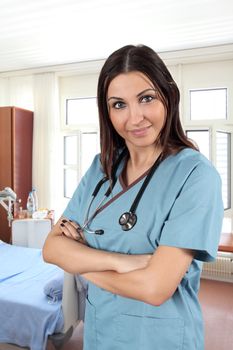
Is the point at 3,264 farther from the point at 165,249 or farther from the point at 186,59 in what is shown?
the point at 186,59

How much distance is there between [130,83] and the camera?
2.87 ft

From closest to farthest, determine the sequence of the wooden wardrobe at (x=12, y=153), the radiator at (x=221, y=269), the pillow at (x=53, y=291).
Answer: the pillow at (x=53, y=291) → the radiator at (x=221, y=269) → the wooden wardrobe at (x=12, y=153)

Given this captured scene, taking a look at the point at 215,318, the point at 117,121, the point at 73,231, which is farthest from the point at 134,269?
the point at 215,318

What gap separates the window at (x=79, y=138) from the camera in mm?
4091

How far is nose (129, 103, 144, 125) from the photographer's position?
87 cm

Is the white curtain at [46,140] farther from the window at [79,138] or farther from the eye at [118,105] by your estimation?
the eye at [118,105]

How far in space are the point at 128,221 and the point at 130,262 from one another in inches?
4.5

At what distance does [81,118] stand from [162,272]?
361 cm

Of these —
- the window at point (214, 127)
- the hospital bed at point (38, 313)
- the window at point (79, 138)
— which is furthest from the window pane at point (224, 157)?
the hospital bed at point (38, 313)

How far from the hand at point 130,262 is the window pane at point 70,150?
337cm

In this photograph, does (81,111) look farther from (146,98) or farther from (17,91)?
(146,98)

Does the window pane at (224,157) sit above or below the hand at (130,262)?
above

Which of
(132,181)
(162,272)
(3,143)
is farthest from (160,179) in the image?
(3,143)

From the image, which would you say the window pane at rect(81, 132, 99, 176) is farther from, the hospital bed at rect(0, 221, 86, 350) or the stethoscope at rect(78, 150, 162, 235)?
the stethoscope at rect(78, 150, 162, 235)
